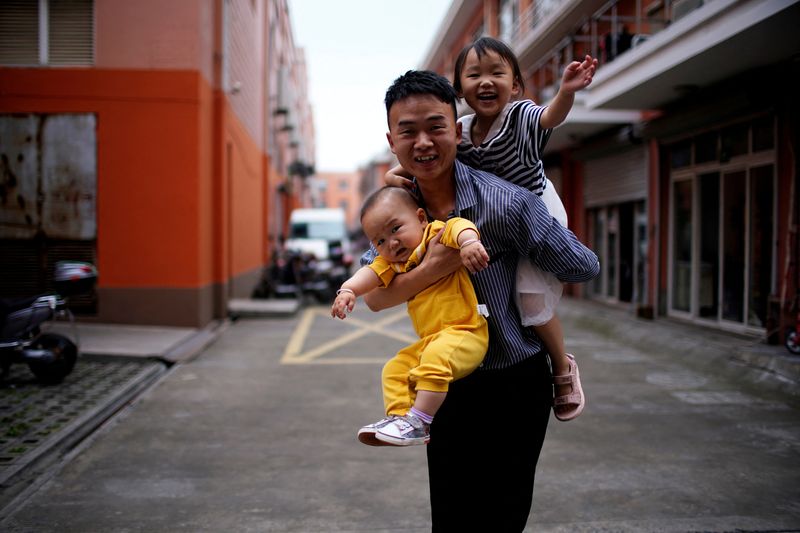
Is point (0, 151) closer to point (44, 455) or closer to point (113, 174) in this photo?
point (113, 174)

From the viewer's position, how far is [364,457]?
195 inches

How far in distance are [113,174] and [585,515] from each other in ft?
30.2

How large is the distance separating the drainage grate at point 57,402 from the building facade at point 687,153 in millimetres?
7873

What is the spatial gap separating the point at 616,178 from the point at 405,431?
13.7m

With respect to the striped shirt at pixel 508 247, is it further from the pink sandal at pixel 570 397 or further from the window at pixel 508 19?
the window at pixel 508 19

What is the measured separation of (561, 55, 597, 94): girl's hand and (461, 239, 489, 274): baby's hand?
631 millimetres

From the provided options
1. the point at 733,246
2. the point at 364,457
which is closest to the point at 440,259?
the point at 364,457

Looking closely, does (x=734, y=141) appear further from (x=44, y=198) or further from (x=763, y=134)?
(x=44, y=198)

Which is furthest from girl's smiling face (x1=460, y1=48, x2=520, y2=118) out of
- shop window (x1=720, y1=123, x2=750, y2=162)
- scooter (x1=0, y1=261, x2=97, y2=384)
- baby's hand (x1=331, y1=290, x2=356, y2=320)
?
shop window (x1=720, y1=123, x2=750, y2=162)

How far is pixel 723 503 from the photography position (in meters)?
4.04

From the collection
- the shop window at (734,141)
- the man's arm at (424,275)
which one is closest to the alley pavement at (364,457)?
the man's arm at (424,275)

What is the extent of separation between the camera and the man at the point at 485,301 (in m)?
2.02

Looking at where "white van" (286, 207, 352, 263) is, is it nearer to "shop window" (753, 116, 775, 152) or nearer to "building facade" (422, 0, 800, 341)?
"building facade" (422, 0, 800, 341)

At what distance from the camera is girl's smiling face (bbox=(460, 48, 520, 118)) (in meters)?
2.24
